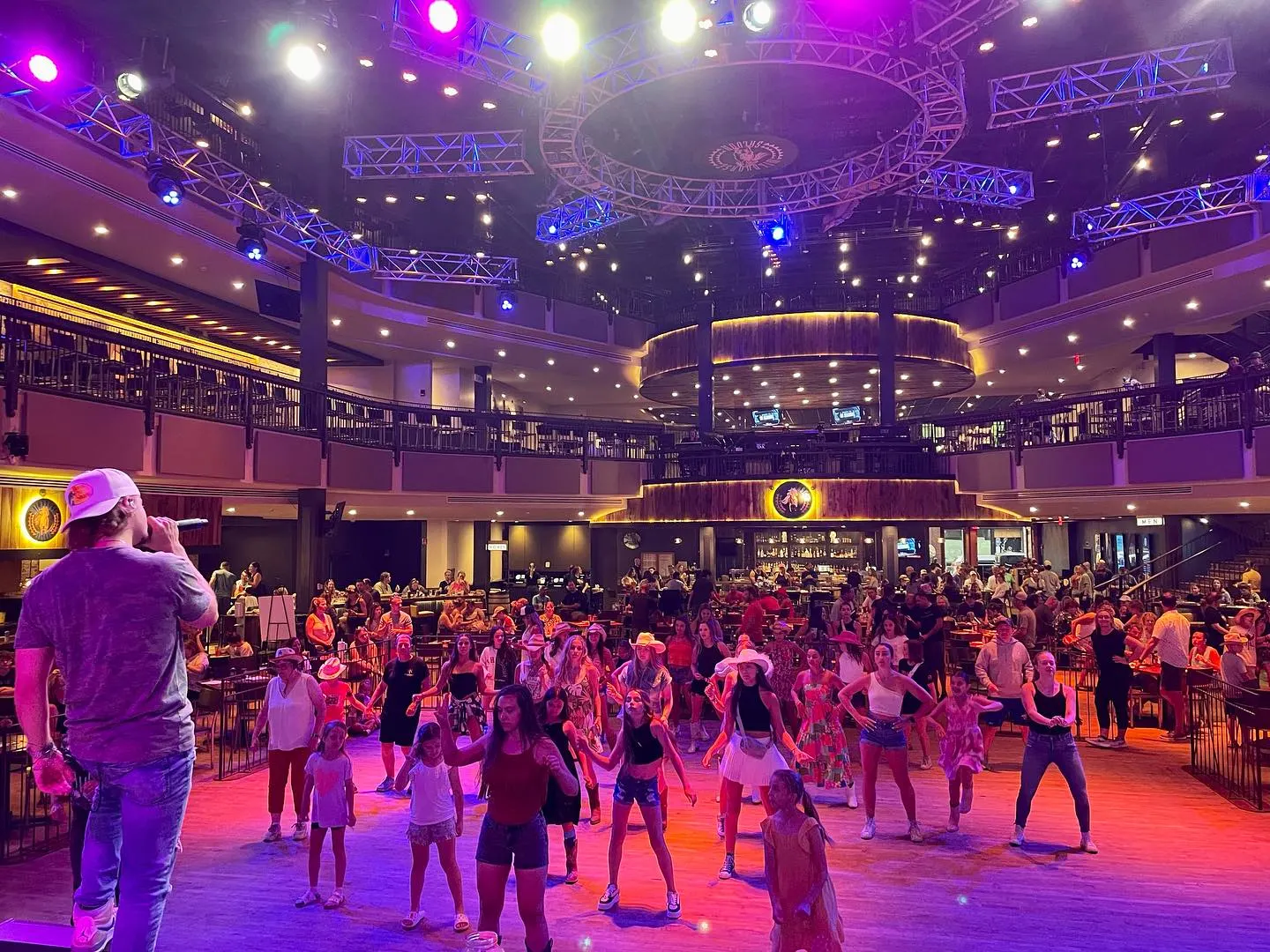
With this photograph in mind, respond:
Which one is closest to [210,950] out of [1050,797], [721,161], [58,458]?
[1050,797]

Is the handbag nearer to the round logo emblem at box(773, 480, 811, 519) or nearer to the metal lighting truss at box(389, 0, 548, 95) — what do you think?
the metal lighting truss at box(389, 0, 548, 95)

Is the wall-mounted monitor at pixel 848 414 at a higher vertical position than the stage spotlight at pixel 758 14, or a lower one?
lower

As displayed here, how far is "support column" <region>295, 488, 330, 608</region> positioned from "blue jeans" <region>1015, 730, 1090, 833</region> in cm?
1513

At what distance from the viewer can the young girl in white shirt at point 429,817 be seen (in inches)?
218

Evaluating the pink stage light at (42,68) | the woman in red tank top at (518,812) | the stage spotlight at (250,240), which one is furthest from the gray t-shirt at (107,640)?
the stage spotlight at (250,240)

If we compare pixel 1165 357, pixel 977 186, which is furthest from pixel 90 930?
pixel 1165 357

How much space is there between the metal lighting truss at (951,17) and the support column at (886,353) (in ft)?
40.1

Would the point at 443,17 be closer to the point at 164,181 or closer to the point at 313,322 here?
the point at 164,181

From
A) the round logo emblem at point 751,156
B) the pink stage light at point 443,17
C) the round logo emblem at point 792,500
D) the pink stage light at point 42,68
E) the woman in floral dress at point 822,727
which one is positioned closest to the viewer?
the woman in floral dress at point 822,727

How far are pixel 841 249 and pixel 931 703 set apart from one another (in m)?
22.7

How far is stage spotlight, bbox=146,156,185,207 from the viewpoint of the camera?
13344 millimetres

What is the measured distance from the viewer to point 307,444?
57.6 ft

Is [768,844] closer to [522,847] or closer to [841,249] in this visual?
[522,847]

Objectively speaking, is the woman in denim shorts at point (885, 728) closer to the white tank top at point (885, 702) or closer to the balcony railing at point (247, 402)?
the white tank top at point (885, 702)
